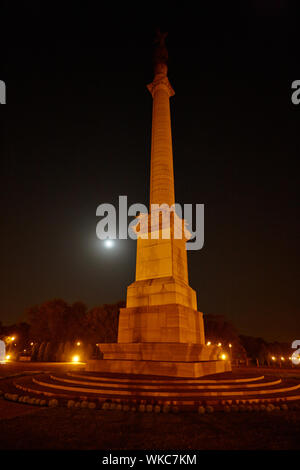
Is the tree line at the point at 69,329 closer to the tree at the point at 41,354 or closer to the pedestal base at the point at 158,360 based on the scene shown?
the tree at the point at 41,354

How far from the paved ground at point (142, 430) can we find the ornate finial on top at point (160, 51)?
25.0m

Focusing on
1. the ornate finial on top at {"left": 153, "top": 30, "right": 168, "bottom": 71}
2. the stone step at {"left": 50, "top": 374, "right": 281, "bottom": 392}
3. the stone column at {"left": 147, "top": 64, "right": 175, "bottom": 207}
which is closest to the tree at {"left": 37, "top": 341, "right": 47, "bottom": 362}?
the stone column at {"left": 147, "top": 64, "right": 175, "bottom": 207}

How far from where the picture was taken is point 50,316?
4478 cm

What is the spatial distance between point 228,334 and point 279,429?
176 ft

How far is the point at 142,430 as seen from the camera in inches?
228

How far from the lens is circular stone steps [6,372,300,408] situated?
8103 millimetres

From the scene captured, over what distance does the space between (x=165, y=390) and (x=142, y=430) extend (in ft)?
10.2

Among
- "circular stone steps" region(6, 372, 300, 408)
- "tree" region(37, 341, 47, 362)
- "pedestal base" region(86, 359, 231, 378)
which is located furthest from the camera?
"tree" region(37, 341, 47, 362)

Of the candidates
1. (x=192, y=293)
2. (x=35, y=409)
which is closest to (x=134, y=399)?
(x=35, y=409)

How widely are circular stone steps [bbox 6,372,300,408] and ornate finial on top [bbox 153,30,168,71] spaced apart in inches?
936

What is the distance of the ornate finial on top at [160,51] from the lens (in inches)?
922

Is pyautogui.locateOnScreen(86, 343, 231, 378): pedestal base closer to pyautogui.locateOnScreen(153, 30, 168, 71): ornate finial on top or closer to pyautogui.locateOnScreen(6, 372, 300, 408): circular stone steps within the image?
pyautogui.locateOnScreen(6, 372, 300, 408): circular stone steps
